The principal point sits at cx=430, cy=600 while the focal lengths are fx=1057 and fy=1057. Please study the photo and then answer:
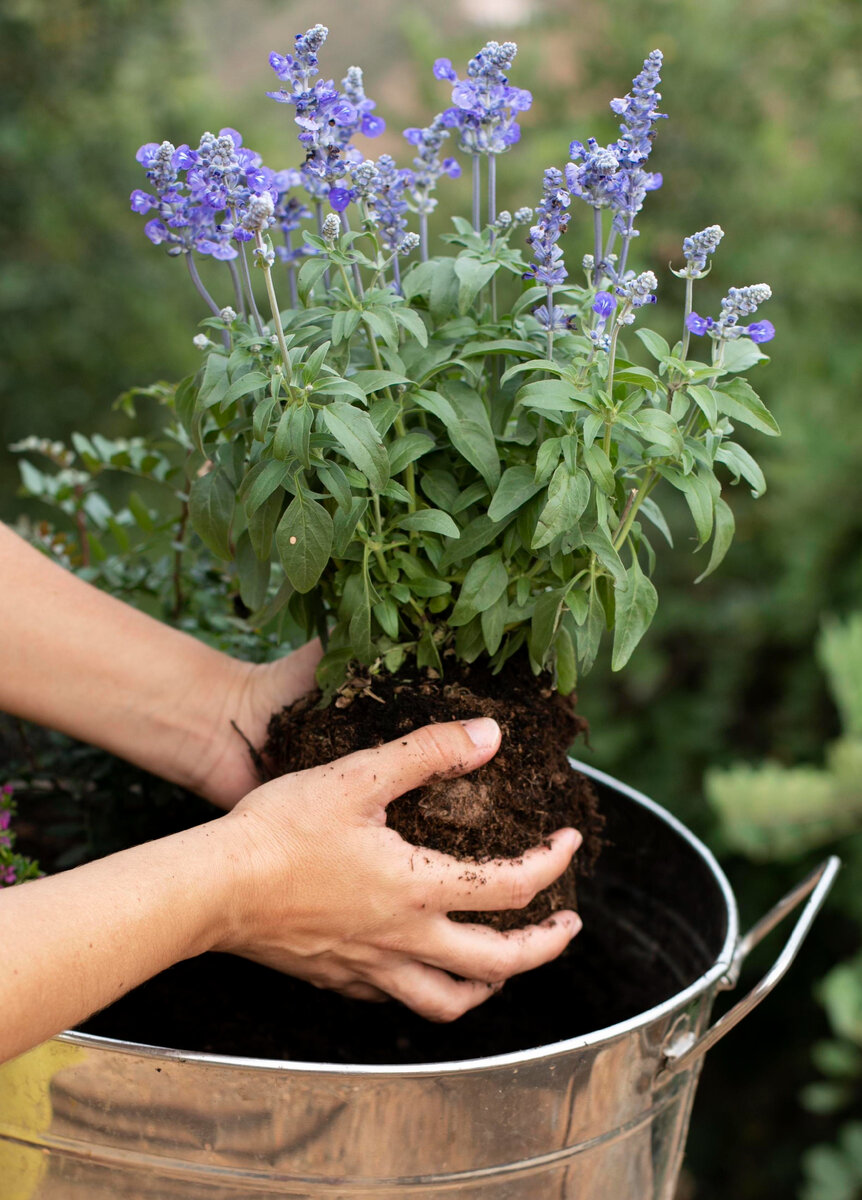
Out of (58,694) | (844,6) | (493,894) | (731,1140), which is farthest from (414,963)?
(844,6)

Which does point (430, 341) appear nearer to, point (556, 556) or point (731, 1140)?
point (556, 556)

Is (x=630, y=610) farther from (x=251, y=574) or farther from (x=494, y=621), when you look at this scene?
(x=251, y=574)

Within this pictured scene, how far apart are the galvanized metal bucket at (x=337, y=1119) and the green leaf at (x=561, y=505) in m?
0.36

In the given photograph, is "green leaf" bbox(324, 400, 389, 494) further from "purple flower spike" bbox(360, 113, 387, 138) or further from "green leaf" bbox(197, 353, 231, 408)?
"purple flower spike" bbox(360, 113, 387, 138)

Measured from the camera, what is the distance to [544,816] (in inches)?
38.8

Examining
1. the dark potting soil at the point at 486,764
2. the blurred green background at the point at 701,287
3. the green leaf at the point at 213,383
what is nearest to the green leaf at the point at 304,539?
the green leaf at the point at 213,383

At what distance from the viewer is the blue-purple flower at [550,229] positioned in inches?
31.1

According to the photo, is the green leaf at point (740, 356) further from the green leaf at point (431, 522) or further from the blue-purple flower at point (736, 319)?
the green leaf at point (431, 522)

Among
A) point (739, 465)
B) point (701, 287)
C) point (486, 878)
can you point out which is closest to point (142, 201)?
point (739, 465)

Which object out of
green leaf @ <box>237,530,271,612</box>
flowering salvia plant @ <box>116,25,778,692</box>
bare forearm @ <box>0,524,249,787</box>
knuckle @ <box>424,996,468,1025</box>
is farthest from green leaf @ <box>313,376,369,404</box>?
knuckle @ <box>424,996,468,1025</box>

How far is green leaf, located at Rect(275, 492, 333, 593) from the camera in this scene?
78cm

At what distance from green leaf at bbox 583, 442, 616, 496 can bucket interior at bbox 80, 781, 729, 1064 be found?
443 millimetres

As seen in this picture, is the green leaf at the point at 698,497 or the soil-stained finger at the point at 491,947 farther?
the soil-stained finger at the point at 491,947

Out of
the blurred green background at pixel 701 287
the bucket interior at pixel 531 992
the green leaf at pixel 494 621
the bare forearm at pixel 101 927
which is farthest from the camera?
the blurred green background at pixel 701 287
